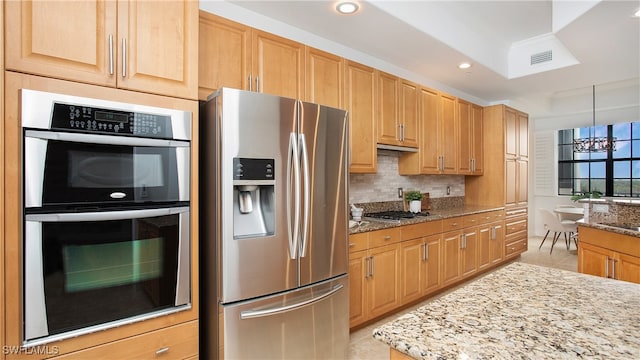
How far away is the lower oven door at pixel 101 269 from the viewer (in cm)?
132

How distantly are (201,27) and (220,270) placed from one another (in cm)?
150

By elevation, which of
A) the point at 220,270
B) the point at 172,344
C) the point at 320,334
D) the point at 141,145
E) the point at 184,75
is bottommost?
the point at 320,334

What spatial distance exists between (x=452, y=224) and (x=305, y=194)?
2.39 meters

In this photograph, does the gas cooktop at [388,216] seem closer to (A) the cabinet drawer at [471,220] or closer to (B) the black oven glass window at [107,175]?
(A) the cabinet drawer at [471,220]

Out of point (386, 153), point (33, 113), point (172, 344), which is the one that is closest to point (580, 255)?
point (386, 153)

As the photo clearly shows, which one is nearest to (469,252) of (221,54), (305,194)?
(305,194)

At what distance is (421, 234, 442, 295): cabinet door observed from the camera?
335 centimetres

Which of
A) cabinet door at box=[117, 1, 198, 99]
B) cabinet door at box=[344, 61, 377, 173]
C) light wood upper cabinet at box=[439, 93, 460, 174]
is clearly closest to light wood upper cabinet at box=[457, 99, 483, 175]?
light wood upper cabinet at box=[439, 93, 460, 174]

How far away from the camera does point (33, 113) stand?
1.30m

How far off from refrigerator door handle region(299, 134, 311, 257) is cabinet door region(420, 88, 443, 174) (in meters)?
2.23

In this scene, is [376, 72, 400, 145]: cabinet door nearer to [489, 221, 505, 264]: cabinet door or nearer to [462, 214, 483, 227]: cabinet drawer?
[462, 214, 483, 227]: cabinet drawer

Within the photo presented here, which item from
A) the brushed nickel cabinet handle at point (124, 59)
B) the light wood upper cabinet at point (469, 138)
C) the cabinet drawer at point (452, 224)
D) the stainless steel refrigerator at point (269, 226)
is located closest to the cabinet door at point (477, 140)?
the light wood upper cabinet at point (469, 138)

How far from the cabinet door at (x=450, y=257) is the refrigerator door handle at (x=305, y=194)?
215 cm

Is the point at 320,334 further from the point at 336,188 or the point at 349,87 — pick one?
the point at 349,87
